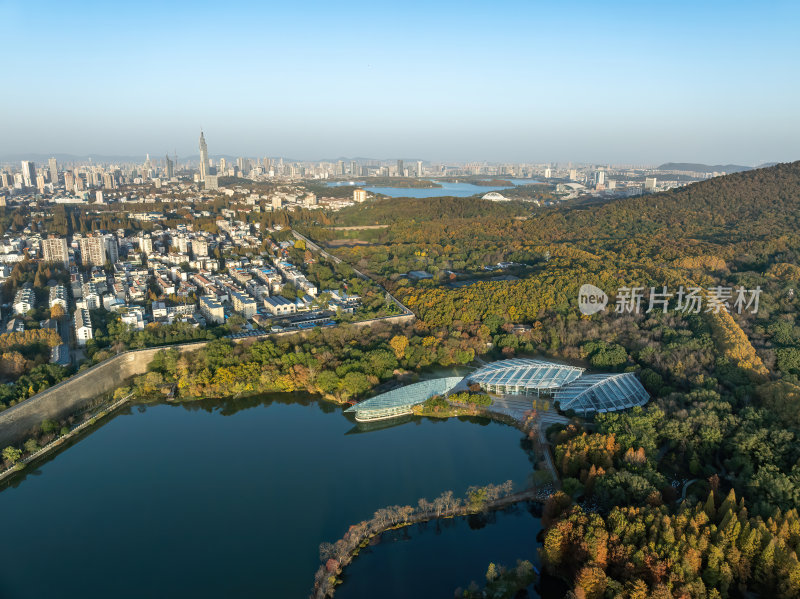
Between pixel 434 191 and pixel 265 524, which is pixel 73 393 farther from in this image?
pixel 434 191

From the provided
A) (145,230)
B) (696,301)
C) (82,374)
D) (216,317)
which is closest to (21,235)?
(145,230)

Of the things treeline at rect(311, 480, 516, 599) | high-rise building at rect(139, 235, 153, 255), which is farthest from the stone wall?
high-rise building at rect(139, 235, 153, 255)

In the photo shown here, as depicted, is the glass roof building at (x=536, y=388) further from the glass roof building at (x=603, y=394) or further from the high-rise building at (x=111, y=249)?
the high-rise building at (x=111, y=249)

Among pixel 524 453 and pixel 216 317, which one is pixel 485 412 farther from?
pixel 216 317

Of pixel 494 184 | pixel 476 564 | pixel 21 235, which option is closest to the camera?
pixel 476 564

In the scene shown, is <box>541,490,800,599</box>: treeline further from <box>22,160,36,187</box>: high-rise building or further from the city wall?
<box>22,160,36,187</box>: high-rise building

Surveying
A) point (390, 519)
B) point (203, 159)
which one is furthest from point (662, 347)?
point (203, 159)

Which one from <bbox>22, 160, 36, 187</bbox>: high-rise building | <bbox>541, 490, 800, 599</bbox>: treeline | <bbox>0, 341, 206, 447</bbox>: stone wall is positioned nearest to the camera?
<bbox>541, 490, 800, 599</bbox>: treeline
